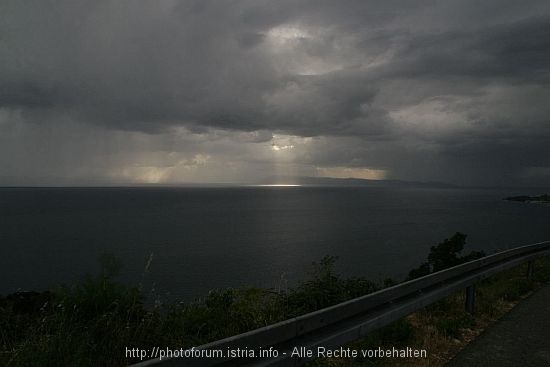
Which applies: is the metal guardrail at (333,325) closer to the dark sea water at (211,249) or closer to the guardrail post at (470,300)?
the guardrail post at (470,300)

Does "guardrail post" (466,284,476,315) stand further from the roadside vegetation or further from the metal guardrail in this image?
the roadside vegetation

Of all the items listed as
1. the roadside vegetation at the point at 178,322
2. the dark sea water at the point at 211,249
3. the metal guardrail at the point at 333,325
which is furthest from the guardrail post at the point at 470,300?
the dark sea water at the point at 211,249

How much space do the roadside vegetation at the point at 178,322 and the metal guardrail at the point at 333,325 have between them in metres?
0.58

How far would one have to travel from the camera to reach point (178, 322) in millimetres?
5758

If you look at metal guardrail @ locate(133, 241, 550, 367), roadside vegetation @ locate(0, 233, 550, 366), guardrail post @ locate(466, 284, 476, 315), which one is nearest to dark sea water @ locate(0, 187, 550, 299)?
roadside vegetation @ locate(0, 233, 550, 366)

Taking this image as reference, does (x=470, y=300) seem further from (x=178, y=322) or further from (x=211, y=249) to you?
(x=211, y=249)

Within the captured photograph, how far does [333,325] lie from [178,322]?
2836mm

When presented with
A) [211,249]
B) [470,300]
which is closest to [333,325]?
[470,300]

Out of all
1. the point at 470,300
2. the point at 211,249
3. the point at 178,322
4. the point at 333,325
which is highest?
the point at 333,325

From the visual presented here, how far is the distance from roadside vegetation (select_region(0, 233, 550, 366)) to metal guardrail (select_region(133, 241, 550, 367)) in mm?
583

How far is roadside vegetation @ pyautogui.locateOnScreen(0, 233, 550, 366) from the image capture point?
4.10 meters

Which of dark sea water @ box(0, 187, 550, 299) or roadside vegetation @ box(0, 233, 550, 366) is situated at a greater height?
roadside vegetation @ box(0, 233, 550, 366)

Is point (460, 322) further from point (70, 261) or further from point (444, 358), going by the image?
point (70, 261)

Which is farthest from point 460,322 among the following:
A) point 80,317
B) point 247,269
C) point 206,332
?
point 247,269
